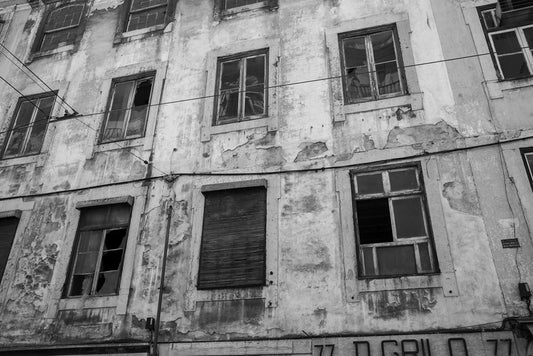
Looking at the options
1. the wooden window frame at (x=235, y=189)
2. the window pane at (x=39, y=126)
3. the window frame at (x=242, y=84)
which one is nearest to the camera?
the wooden window frame at (x=235, y=189)

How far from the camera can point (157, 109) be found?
969cm

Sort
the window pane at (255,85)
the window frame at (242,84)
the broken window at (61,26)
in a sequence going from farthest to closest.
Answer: the broken window at (61,26), the window pane at (255,85), the window frame at (242,84)

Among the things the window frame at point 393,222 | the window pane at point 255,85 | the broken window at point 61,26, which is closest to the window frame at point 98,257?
the window pane at point 255,85

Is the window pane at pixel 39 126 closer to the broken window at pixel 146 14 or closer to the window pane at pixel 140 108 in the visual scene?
the window pane at pixel 140 108

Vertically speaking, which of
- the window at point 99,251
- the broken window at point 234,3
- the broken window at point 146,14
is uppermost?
the broken window at point 146,14

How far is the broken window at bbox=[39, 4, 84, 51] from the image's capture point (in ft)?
39.4

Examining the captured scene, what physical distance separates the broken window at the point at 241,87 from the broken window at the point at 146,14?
2.56 meters

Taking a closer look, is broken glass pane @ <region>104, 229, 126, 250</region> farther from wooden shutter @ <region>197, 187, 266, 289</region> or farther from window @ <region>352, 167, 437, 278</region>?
window @ <region>352, 167, 437, 278</region>

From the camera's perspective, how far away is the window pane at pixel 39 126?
1041cm

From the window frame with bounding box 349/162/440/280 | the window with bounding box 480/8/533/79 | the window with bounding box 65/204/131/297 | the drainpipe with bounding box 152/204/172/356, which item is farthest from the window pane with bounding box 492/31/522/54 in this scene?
the window with bounding box 65/204/131/297

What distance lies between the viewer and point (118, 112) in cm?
1013

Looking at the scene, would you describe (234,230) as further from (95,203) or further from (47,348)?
(47,348)

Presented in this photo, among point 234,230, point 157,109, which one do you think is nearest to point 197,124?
point 157,109

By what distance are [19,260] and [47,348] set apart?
205cm
